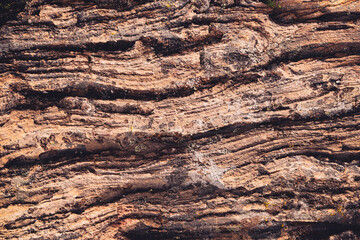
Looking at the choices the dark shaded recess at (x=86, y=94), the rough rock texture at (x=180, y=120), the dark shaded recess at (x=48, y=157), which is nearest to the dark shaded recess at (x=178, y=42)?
the rough rock texture at (x=180, y=120)

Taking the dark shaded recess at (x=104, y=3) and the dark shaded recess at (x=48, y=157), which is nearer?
the dark shaded recess at (x=48, y=157)

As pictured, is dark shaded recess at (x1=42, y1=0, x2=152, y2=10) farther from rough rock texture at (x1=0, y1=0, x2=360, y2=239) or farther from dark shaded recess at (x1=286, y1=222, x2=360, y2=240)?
dark shaded recess at (x1=286, y1=222, x2=360, y2=240)

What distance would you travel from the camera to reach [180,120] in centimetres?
855

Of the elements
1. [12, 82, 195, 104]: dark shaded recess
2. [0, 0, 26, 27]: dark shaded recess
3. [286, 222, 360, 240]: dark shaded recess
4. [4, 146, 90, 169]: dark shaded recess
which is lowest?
[286, 222, 360, 240]: dark shaded recess

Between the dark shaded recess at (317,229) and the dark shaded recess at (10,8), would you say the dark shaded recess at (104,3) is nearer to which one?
the dark shaded recess at (10,8)

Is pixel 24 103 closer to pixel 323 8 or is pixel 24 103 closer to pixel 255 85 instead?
pixel 255 85

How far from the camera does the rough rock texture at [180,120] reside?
25.9 feet

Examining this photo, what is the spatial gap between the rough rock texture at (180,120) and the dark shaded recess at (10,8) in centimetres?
53

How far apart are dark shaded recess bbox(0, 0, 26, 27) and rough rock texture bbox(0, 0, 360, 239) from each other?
0.53 metres

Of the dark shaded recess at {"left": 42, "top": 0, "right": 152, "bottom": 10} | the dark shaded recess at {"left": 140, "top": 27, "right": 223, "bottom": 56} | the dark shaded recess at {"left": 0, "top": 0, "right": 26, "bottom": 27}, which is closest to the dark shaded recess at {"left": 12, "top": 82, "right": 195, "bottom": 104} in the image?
the dark shaded recess at {"left": 140, "top": 27, "right": 223, "bottom": 56}

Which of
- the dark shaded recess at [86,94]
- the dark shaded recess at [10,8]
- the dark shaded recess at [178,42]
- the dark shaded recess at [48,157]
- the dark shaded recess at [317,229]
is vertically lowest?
the dark shaded recess at [317,229]

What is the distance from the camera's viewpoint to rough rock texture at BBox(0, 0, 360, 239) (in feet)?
25.9

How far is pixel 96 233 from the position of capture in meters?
7.74

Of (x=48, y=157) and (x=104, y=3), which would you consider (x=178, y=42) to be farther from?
(x=48, y=157)
